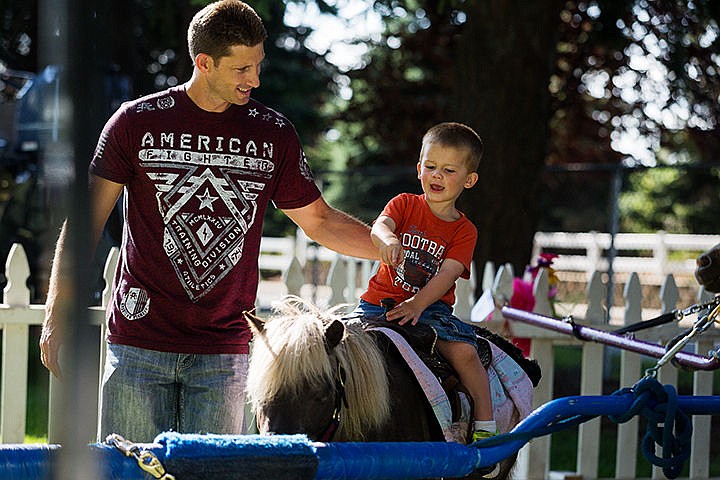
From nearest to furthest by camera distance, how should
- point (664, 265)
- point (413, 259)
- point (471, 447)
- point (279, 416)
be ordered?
point (471, 447)
point (279, 416)
point (413, 259)
point (664, 265)

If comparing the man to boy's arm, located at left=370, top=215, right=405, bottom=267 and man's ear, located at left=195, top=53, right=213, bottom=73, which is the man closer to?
man's ear, located at left=195, top=53, right=213, bottom=73

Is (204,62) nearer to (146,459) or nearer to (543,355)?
(146,459)

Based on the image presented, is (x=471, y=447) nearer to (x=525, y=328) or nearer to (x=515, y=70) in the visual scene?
(x=525, y=328)

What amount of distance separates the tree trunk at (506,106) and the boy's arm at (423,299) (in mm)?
5165

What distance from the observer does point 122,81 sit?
9961mm

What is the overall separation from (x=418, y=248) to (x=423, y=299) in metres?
0.24

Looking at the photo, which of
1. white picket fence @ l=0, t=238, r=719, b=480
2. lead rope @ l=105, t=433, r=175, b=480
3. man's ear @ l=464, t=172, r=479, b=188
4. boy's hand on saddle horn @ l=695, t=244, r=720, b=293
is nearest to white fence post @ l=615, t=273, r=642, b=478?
white picket fence @ l=0, t=238, r=719, b=480

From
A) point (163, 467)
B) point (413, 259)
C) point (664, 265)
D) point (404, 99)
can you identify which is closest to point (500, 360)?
point (413, 259)

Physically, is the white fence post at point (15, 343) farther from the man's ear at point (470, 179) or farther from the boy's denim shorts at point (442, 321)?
the man's ear at point (470, 179)

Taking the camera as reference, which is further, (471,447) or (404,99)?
(404,99)

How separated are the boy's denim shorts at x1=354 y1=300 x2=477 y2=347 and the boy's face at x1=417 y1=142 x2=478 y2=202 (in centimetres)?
38

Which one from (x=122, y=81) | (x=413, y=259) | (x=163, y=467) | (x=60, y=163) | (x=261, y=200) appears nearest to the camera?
(x=60, y=163)

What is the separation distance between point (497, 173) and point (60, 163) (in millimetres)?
7558

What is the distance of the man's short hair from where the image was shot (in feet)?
9.67
